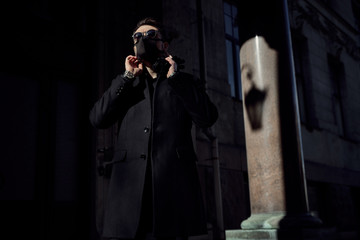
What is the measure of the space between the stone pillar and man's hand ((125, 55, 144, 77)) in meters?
2.62

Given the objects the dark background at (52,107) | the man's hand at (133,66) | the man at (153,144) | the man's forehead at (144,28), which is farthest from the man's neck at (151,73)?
the dark background at (52,107)

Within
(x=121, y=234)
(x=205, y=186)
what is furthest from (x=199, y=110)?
(x=205, y=186)

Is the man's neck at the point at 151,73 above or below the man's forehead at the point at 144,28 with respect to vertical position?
below

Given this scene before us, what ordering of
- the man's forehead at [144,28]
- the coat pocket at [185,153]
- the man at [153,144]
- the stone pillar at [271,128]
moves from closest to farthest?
the man at [153,144]
the coat pocket at [185,153]
the man's forehead at [144,28]
the stone pillar at [271,128]

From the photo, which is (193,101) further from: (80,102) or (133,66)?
(80,102)

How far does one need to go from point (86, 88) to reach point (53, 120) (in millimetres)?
732

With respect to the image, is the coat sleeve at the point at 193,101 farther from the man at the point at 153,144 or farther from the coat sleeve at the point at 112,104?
the coat sleeve at the point at 112,104

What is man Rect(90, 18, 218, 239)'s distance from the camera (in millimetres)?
2078

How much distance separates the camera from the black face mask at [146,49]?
7.73 feet

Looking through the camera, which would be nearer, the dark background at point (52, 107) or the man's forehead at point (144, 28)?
the man's forehead at point (144, 28)

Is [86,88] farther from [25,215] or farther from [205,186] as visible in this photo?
[205,186]

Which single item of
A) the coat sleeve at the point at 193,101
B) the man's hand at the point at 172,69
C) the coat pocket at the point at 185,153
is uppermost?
the man's hand at the point at 172,69

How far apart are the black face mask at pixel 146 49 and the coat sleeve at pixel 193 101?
211 mm

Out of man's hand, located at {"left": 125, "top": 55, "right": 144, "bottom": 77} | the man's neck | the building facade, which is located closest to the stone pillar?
the building facade
